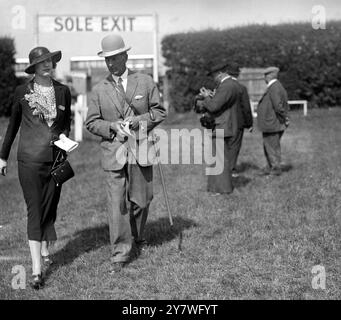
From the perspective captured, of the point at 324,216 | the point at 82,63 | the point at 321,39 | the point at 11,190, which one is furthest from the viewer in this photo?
the point at 82,63

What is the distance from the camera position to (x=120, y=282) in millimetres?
5773

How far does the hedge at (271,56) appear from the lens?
79.7ft

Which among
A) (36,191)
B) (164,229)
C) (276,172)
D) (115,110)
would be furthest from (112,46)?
(276,172)

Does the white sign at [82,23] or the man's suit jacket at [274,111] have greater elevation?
the white sign at [82,23]

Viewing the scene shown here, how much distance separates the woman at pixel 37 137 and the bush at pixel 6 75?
65.1 feet

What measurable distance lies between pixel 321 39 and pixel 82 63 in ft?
33.5

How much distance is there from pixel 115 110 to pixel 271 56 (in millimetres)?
19258

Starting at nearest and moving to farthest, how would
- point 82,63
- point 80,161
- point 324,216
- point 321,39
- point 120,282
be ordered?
point 120,282 < point 324,216 < point 80,161 < point 321,39 < point 82,63

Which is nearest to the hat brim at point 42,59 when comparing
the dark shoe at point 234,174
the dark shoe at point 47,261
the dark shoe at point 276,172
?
the dark shoe at point 47,261

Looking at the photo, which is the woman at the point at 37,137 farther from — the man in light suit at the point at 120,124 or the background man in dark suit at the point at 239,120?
the background man in dark suit at the point at 239,120

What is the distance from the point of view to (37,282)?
5.66 metres

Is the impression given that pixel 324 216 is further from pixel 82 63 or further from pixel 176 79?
pixel 82 63

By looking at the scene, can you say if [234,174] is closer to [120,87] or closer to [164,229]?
[164,229]
